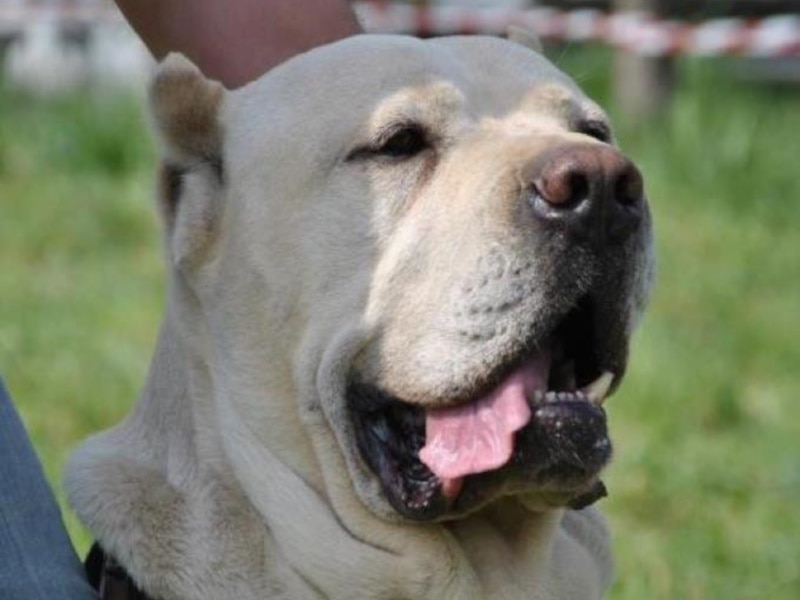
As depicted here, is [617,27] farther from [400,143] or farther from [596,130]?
[400,143]

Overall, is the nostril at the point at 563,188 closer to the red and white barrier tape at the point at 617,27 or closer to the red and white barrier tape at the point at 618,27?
the red and white barrier tape at the point at 618,27

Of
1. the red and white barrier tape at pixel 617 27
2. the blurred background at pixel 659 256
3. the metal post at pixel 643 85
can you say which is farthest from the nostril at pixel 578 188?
the metal post at pixel 643 85

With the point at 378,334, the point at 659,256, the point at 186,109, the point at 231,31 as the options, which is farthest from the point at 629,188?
the point at 659,256

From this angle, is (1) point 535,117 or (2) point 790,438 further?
(2) point 790,438

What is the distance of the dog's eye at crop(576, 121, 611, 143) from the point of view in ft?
11.7

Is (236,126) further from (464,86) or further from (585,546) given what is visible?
(585,546)

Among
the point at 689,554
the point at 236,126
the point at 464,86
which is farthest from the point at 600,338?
the point at 689,554

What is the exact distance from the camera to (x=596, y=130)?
360cm

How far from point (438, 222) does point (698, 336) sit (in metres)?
4.27

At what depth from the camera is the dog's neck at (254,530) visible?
3375mm

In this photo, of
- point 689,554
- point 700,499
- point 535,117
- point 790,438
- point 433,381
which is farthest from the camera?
point 790,438

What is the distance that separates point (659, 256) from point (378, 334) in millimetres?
1534

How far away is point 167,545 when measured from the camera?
3383 mm

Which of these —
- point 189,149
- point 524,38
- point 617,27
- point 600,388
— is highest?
point 189,149
